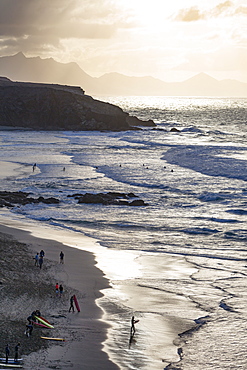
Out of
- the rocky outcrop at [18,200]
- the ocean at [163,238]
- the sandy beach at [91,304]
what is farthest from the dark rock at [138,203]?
the sandy beach at [91,304]

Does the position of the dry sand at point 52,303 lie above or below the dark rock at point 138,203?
below

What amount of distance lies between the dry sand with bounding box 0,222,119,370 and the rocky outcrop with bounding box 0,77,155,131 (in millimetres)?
93253

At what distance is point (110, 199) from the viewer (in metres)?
41.9

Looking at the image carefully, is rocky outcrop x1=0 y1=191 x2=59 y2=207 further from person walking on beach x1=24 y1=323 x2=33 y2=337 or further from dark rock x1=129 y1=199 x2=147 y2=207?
person walking on beach x1=24 y1=323 x2=33 y2=337

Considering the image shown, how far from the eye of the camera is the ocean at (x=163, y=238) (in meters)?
17.6

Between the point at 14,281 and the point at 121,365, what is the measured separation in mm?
7929

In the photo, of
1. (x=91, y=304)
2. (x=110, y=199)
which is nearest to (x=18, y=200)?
(x=110, y=199)

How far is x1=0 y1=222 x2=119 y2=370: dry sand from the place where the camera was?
1555 centimetres

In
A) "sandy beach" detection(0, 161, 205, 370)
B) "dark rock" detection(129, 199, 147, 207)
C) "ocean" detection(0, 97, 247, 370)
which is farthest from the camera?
"dark rock" detection(129, 199, 147, 207)

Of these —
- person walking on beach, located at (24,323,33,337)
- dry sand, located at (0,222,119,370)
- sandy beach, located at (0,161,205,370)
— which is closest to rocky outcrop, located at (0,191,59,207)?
sandy beach, located at (0,161,205,370)

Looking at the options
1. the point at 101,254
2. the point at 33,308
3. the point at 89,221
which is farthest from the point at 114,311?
the point at 89,221

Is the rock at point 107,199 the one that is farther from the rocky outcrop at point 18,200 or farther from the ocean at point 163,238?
the rocky outcrop at point 18,200

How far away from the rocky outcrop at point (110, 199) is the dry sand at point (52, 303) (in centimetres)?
1142

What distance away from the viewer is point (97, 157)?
71625 millimetres
